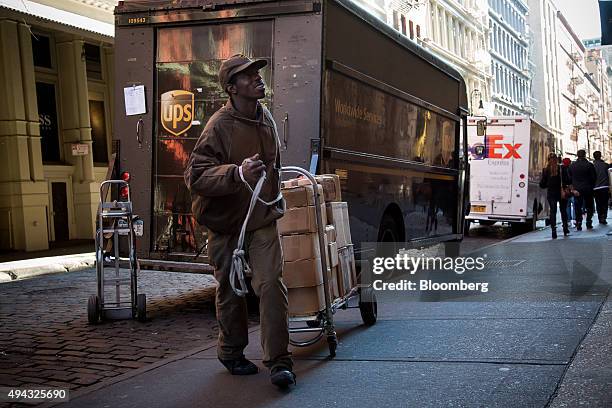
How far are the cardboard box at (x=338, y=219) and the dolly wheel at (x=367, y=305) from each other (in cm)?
45

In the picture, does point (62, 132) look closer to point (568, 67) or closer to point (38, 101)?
point (38, 101)

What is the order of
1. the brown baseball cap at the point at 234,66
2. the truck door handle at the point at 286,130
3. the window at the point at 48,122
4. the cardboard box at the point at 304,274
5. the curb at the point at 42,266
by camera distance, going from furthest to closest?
the window at the point at 48,122
the curb at the point at 42,266
the truck door handle at the point at 286,130
the cardboard box at the point at 304,274
the brown baseball cap at the point at 234,66

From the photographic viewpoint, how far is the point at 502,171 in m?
22.9

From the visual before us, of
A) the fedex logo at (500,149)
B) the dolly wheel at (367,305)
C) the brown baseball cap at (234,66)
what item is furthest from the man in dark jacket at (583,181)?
the brown baseball cap at (234,66)

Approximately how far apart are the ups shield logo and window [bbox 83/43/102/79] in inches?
570

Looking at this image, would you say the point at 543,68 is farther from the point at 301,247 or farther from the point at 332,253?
the point at 301,247

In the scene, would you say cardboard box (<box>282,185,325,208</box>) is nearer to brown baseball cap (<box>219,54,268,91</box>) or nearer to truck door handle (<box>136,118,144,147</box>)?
brown baseball cap (<box>219,54,268,91</box>)

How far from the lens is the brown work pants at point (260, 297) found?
521cm

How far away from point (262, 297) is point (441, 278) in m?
6.00

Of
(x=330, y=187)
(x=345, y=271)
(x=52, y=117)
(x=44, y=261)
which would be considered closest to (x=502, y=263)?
(x=345, y=271)

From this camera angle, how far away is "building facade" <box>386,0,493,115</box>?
4475 cm

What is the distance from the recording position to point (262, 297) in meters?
5.24

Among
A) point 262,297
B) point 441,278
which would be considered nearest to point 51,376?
point 262,297

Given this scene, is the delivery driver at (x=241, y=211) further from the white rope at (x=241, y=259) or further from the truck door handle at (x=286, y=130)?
the truck door handle at (x=286, y=130)
